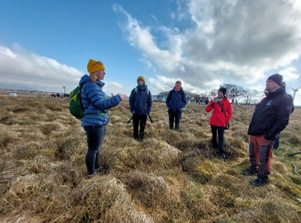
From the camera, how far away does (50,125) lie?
21.5 ft


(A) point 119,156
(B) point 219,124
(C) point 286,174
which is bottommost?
(C) point 286,174

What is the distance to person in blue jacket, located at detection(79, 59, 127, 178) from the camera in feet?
7.45

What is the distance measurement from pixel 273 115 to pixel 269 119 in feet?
0.35

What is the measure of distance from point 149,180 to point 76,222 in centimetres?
120

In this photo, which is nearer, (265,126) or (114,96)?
(114,96)

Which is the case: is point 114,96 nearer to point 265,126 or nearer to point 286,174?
point 265,126

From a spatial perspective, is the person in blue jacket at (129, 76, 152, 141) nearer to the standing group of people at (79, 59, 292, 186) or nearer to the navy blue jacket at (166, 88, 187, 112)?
the navy blue jacket at (166, 88, 187, 112)

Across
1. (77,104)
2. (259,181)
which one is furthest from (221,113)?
(77,104)

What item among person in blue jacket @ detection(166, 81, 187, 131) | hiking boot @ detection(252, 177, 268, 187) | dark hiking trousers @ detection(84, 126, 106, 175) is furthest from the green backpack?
person in blue jacket @ detection(166, 81, 187, 131)

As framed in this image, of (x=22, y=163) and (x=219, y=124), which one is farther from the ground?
(x=219, y=124)

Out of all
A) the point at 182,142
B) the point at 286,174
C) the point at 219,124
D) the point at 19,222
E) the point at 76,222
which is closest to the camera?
the point at 19,222

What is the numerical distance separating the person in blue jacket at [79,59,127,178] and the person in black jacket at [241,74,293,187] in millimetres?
2982

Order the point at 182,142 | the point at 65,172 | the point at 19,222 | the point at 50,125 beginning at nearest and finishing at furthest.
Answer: the point at 19,222 → the point at 65,172 → the point at 182,142 → the point at 50,125

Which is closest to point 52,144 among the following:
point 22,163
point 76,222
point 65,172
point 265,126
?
point 22,163
